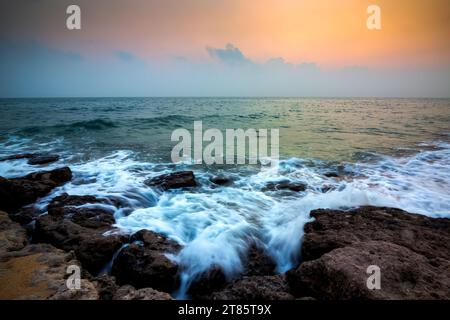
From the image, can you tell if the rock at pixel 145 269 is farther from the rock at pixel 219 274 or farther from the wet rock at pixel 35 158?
the wet rock at pixel 35 158

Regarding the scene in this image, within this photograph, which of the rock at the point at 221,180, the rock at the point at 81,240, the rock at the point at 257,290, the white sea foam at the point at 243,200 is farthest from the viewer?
the rock at the point at 221,180

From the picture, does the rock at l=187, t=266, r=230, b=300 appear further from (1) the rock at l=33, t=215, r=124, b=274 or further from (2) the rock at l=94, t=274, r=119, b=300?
(1) the rock at l=33, t=215, r=124, b=274

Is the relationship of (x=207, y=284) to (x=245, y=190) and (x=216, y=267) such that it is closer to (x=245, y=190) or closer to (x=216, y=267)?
(x=216, y=267)

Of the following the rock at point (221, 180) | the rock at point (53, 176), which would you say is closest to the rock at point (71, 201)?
the rock at point (53, 176)

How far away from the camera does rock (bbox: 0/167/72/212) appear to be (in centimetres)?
498

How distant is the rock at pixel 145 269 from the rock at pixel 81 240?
285 mm

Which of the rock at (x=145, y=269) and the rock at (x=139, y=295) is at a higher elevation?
the rock at (x=139, y=295)

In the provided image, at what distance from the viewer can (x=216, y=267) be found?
338cm

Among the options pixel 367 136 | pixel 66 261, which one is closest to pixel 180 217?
pixel 66 261

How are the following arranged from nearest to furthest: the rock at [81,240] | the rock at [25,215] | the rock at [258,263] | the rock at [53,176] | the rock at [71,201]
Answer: the rock at [81,240]
the rock at [258,263]
the rock at [25,215]
the rock at [71,201]
the rock at [53,176]

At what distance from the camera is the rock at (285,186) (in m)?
6.54

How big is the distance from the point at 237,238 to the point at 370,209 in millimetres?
2501

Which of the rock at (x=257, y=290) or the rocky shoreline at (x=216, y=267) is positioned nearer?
the rocky shoreline at (x=216, y=267)
